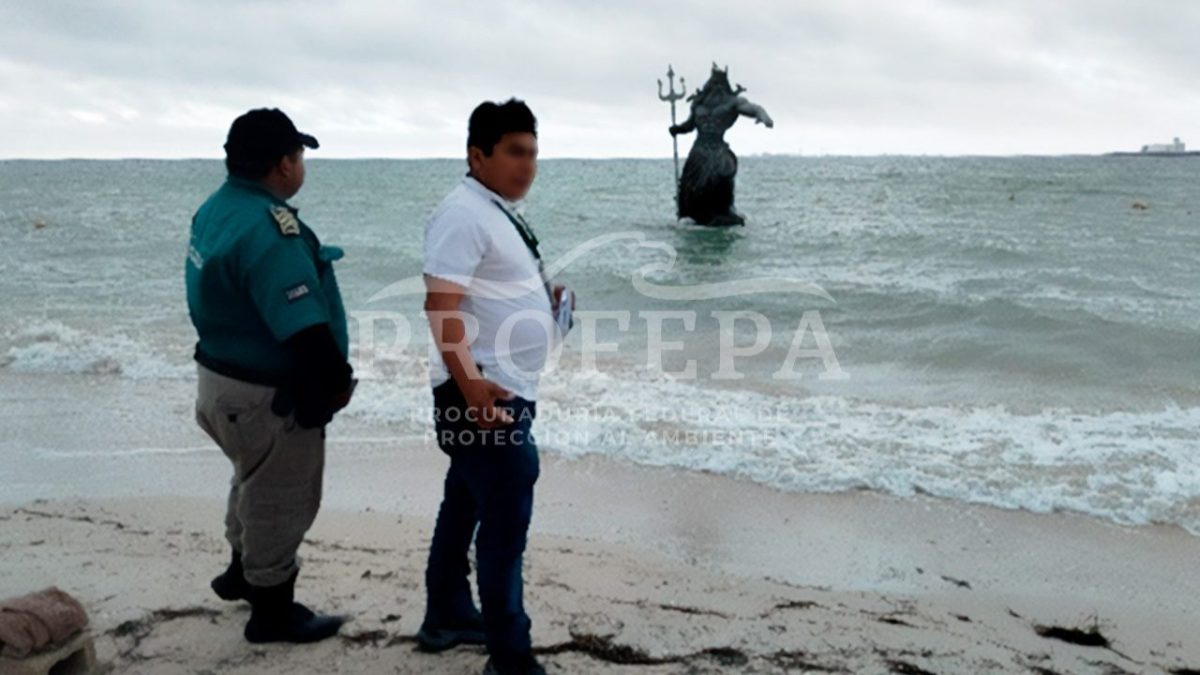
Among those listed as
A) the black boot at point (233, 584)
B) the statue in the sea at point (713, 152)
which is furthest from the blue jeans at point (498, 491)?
the statue in the sea at point (713, 152)

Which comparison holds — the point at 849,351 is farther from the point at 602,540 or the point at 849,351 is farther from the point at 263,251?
the point at 263,251

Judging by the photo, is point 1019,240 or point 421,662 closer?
point 421,662

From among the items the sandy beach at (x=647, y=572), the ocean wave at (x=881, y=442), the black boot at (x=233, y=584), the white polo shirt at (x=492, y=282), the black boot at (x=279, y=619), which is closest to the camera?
the white polo shirt at (x=492, y=282)

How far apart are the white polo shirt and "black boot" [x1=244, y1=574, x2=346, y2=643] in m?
0.99

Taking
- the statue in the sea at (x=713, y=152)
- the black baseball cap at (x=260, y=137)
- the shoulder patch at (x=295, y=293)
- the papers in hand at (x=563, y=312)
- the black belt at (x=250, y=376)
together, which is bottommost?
the black belt at (x=250, y=376)

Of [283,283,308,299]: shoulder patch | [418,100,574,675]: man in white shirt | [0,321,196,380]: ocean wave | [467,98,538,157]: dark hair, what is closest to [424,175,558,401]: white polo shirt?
[418,100,574,675]: man in white shirt

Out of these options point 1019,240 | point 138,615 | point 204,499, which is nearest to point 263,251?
point 138,615

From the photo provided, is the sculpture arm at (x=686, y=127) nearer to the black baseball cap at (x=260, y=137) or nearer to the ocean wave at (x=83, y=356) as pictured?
the ocean wave at (x=83, y=356)

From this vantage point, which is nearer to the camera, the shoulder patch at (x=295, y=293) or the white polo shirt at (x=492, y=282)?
the white polo shirt at (x=492, y=282)

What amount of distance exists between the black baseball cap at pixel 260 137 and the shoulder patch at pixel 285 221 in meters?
0.19

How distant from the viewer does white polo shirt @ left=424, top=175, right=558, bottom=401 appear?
2.61 meters

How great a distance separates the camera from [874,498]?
5.47m

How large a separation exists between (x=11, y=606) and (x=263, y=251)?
1265mm

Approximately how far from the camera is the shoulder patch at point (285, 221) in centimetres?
280
